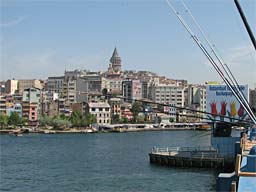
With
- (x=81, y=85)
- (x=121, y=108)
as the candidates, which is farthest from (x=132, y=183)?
(x=81, y=85)

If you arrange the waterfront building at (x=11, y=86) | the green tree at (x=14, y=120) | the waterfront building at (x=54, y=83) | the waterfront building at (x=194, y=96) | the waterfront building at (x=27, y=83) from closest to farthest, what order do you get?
1. the green tree at (x=14, y=120)
2. the waterfront building at (x=194, y=96)
3. the waterfront building at (x=54, y=83)
4. the waterfront building at (x=27, y=83)
5. the waterfront building at (x=11, y=86)

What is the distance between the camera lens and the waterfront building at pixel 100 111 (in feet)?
218

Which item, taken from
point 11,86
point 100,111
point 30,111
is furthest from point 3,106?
point 11,86

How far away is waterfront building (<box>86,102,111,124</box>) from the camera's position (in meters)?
66.4

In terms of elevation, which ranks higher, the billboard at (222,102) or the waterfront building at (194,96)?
the waterfront building at (194,96)

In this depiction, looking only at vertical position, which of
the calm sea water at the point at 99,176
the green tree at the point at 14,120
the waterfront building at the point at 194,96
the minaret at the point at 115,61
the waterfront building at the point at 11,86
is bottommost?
the calm sea water at the point at 99,176

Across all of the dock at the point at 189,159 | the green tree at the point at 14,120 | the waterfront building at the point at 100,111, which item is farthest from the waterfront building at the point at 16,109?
the dock at the point at 189,159

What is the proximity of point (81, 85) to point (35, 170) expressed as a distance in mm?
60435

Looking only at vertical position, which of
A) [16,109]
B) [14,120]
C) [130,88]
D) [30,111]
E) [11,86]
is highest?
[11,86]

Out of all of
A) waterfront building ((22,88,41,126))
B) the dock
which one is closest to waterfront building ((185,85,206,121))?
waterfront building ((22,88,41,126))

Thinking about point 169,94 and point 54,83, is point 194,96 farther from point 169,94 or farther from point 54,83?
point 54,83

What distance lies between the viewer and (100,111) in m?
67.0

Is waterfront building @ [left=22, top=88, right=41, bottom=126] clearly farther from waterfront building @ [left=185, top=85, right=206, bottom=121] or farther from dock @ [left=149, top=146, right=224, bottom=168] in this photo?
dock @ [left=149, top=146, right=224, bottom=168]

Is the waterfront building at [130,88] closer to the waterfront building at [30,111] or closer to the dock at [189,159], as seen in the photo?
the waterfront building at [30,111]
